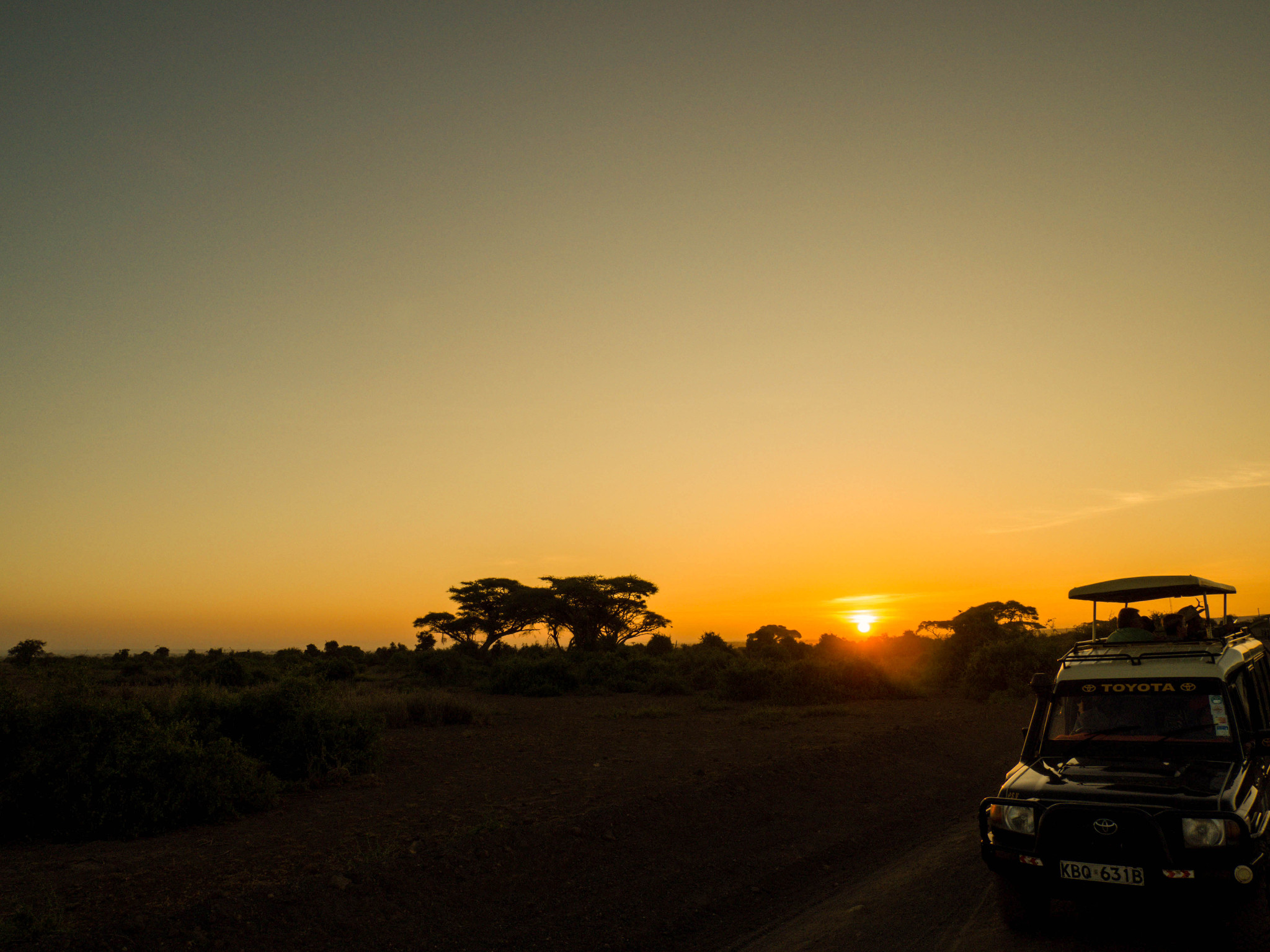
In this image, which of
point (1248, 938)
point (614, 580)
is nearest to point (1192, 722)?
point (1248, 938)

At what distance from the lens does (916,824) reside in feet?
36.6

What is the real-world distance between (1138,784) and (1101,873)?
2.53 feet

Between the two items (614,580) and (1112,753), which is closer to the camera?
(1112,753)

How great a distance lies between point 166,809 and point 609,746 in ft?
28.6

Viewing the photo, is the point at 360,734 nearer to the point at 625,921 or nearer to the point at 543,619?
the point at 625,921

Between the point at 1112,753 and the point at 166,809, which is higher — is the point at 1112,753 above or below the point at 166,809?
above

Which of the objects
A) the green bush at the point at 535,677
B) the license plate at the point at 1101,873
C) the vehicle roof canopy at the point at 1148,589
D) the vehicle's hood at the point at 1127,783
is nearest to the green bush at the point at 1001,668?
the green bush at the point at 535,677

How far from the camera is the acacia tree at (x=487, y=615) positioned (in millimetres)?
52406

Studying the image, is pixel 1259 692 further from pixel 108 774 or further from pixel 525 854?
pixel 108 774

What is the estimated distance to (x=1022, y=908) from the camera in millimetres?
5934

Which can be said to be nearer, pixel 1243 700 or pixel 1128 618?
pixel 1243 700

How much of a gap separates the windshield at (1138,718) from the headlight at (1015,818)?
46.1 inches

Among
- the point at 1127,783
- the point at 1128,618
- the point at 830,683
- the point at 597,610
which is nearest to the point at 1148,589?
the point at 1128,618

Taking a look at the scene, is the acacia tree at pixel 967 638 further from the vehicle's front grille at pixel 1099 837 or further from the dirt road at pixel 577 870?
the vehicle's front grille at pixel 1099 837
